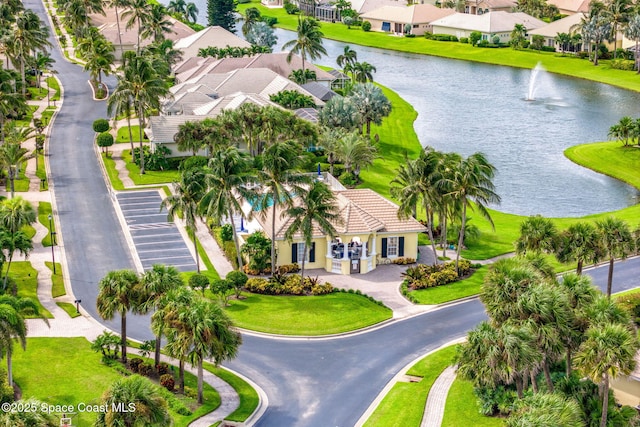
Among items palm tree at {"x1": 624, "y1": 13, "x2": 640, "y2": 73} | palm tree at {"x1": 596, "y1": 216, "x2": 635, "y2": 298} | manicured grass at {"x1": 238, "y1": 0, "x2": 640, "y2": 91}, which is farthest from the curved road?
palm tree at {"x1": 624, "y1": 13, "x2": 640, "y2": 73}

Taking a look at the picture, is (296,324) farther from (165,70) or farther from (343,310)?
(165,70)

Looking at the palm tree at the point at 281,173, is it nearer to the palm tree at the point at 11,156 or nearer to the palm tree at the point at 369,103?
the palm tree at the point at 11,156

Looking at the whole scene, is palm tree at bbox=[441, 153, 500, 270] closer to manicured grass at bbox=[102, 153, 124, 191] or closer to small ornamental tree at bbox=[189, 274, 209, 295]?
small ornamental tree at bbox=[189, 274, 209, 295]

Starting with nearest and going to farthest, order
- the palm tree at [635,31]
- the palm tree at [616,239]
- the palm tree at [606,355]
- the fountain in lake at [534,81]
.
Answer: the palm tree at [606,355]
the palm tree at [616,239]
the fountain in lake at [534,81]
the palm tree at [635,31]

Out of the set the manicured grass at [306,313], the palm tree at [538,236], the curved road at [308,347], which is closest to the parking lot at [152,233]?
the curved road at [308,347]

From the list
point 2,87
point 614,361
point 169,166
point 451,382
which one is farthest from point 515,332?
point 2,87

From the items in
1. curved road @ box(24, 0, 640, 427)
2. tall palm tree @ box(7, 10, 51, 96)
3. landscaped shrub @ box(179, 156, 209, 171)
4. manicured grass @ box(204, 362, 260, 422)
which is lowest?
manicured grass @ box(204, 362, 260, 422)
